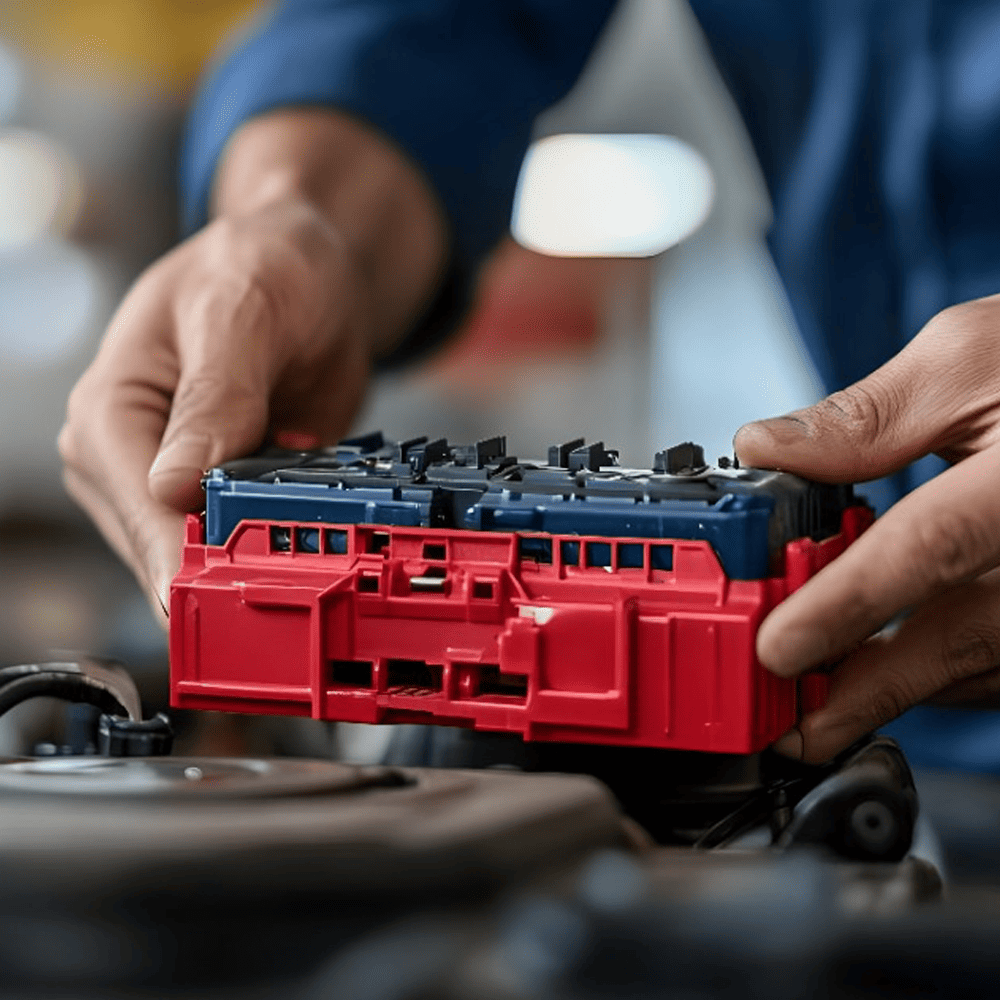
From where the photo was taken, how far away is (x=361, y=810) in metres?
0.39

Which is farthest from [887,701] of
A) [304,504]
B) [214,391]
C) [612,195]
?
[612,195]

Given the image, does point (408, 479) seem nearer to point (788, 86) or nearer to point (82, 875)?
point (82, 875)

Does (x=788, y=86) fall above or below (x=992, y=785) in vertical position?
above

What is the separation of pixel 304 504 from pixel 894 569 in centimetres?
17

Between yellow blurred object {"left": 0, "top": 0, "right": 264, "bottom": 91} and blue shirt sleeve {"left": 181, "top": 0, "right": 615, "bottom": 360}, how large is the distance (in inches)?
7.2

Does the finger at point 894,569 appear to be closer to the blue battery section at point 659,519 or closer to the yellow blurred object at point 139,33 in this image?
the blue battery section at point 659,519

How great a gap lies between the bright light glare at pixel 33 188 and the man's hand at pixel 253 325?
0.27 m

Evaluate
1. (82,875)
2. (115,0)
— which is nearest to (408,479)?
(82,875)

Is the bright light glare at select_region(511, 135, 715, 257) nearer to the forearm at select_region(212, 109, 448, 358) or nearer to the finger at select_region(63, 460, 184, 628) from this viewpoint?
the forearm at select_region(212, 109, 448, 358)

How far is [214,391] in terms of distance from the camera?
0.63 m

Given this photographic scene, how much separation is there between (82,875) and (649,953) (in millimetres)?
124

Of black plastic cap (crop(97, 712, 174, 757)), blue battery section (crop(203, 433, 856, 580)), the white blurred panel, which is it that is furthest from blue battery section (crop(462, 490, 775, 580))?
the white blurred panel

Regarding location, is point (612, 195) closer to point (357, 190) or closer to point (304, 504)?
point (357, 190)

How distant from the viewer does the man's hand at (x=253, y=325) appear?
2.01 feet
